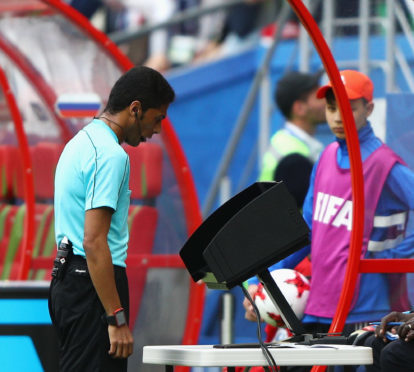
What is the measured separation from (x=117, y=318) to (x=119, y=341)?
0.10 m

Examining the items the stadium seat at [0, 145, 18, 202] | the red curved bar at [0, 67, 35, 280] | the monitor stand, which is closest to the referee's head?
the red curved bar at [0, 67, 35, 280]

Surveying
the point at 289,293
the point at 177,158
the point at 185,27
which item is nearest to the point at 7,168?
the point at 177,158

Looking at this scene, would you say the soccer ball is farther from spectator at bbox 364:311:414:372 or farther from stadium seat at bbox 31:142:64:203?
stadium seat at bbox 31:142:64:203

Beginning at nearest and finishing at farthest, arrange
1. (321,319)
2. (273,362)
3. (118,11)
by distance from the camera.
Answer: (273,362) < (321,319) < (118,11)

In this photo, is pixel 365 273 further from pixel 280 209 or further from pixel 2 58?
pixel 2 58

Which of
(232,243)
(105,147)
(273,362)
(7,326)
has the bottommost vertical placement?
(7,326)

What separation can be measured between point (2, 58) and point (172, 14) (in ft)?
20.7

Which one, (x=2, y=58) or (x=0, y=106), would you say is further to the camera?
(x=0, y=106)

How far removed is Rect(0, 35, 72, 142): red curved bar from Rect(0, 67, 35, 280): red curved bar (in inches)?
6.0

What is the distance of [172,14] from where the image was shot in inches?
568

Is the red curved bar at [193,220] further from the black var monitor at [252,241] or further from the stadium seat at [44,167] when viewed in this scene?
the black var monitor at [252,241]

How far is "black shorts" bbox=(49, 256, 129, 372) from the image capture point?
467 cm

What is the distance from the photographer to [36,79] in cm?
778

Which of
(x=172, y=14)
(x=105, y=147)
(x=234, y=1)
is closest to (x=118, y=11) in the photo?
(x=172, y=14)
